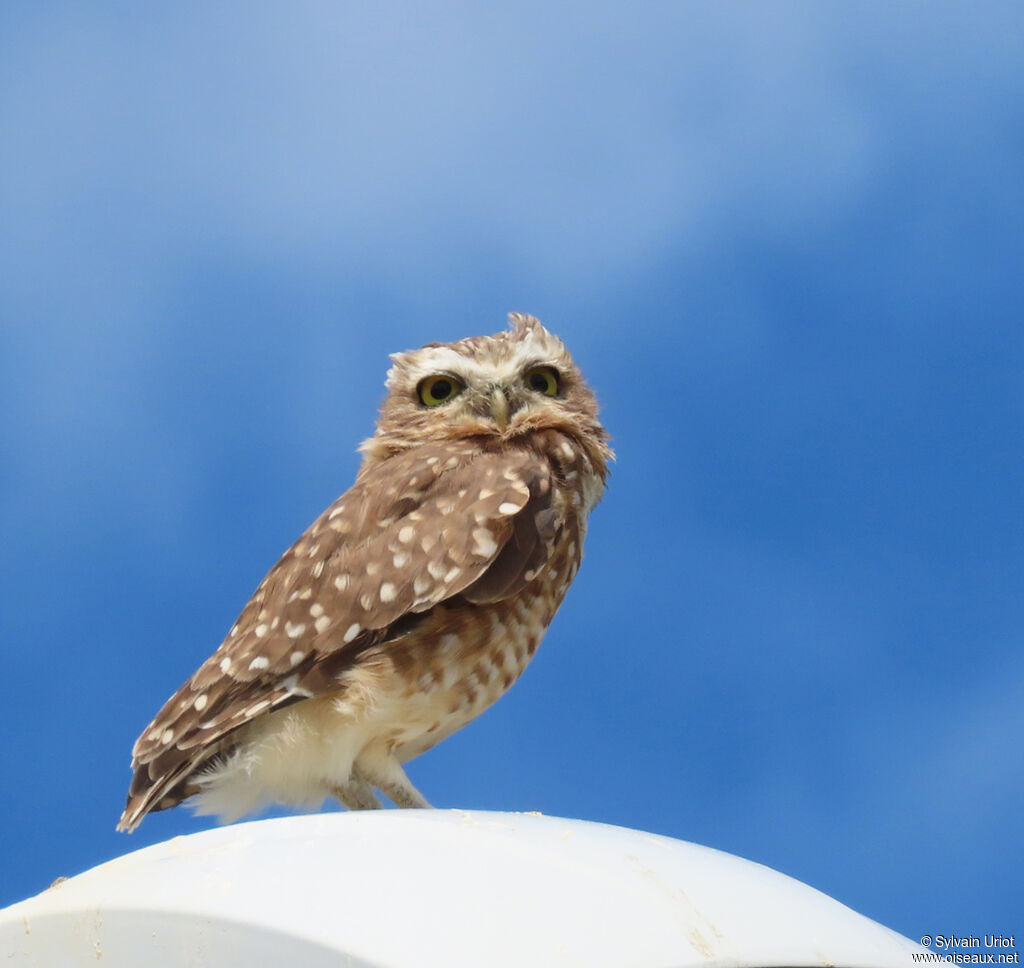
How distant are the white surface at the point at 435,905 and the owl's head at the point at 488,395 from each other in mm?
2265

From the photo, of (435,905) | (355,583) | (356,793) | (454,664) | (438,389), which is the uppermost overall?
(438,389)

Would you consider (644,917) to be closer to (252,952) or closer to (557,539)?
(252,952)

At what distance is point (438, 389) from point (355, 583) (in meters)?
1.15

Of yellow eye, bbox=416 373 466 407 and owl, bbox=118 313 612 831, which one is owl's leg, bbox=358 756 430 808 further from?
yellow eye, bbox=416 373 466 407

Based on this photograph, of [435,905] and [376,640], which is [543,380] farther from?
[435,905]

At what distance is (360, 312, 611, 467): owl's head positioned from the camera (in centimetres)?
436

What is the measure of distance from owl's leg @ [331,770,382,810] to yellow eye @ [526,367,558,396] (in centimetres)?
162

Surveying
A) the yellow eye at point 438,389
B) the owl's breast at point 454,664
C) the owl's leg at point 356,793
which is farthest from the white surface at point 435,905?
the yellow eye at point 438,389

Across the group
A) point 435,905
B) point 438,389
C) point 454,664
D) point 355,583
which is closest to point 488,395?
point 438,389

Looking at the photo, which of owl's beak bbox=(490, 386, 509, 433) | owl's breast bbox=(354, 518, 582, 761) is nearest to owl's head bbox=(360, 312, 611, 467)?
owl's beak bbox=(490, 386, 509, 433)

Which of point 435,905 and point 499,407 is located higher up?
point 499,407

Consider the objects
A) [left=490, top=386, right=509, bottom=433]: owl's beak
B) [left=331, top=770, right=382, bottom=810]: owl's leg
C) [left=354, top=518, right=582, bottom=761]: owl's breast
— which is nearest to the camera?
[left=354, top=518, right=582, bottom=761]: owl's breast

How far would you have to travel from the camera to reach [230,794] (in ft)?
12.1

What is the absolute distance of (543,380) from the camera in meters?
4.64
